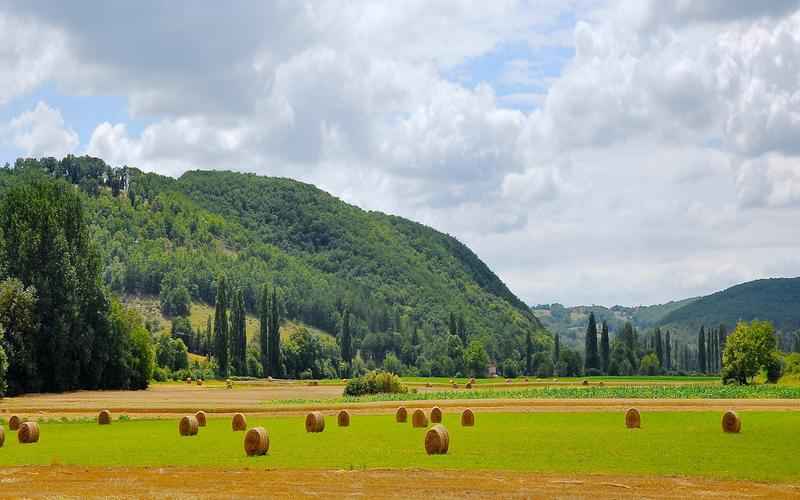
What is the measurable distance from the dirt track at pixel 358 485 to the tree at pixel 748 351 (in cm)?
9025

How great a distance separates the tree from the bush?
4381 cm

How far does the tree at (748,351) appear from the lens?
110062 mm

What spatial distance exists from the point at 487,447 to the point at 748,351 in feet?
274

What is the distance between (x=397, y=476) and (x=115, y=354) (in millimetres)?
82433

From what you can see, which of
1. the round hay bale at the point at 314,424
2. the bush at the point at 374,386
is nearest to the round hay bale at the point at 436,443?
the round hay bale at the point at 314,424

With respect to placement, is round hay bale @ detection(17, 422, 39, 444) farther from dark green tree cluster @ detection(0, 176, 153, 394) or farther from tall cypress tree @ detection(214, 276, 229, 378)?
tall cypress tree @ detection(214, 276, 229, 378)

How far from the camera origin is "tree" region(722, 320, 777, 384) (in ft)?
361

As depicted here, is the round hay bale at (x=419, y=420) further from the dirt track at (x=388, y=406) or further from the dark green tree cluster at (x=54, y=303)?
the dark green tree cluster at (x=54, y=303)

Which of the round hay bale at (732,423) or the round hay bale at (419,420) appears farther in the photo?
the round hay bale at (419,420)

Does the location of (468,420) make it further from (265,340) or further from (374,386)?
(265,340)

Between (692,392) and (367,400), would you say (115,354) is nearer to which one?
(367,400)

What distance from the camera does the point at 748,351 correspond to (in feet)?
362

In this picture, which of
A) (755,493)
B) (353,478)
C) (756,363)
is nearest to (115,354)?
(756,363)

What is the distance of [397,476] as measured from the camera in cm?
2677
